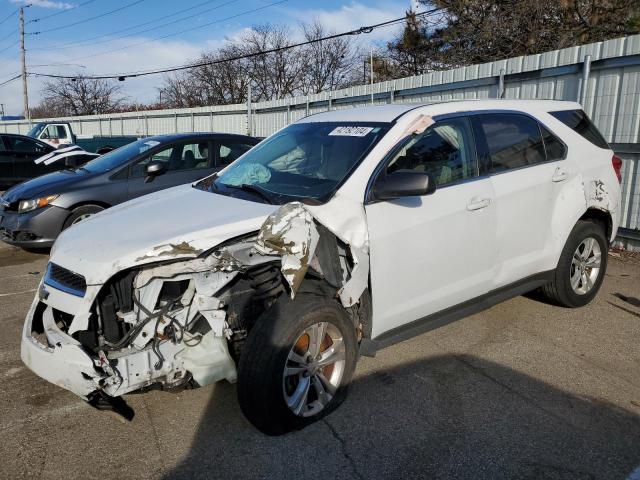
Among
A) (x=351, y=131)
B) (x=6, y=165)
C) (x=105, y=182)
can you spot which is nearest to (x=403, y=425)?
(x=351, y=131)

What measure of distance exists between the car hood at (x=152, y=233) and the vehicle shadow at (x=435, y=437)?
1092 millimetres

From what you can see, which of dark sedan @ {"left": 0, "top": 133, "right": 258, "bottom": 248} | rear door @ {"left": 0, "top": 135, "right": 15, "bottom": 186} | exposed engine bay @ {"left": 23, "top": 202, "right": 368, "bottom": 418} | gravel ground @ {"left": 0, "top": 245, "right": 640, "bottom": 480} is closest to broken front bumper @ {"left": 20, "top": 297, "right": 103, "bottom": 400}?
exposed engine bay @ {"left": 23, "top": 202, "right": 368, "bottom": 418}

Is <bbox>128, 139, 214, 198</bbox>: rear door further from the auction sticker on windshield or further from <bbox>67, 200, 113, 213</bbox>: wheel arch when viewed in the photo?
the auction sticker on windshield

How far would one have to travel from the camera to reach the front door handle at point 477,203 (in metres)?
3.63

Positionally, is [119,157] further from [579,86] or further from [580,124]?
[579,86]

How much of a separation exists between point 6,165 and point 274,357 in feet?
41.4

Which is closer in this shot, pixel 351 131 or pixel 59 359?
pixel 59 359

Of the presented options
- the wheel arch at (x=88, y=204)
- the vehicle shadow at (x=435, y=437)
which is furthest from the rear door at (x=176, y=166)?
the vehicle shadow at (x=435, y=437)

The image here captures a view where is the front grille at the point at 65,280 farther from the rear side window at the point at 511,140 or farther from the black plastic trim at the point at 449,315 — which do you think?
the rear side window at the point at 511,140

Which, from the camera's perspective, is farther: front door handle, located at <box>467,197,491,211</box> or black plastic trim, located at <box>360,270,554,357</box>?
front door handle, located at <box>467,197,491,211</box>

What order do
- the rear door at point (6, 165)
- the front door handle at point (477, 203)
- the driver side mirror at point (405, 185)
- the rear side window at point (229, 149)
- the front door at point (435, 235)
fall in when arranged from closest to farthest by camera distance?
the driver side mirror at point (405, 185) < the front door at point (435, 235) < the front door handle at point (477, 203) < the rear side window at point (229, 149) < the rear door at point (6, 165)

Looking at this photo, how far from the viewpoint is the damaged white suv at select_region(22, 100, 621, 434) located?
9.14ft

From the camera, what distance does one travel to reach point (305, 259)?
285 cm

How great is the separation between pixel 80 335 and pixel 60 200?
4.40 metres
